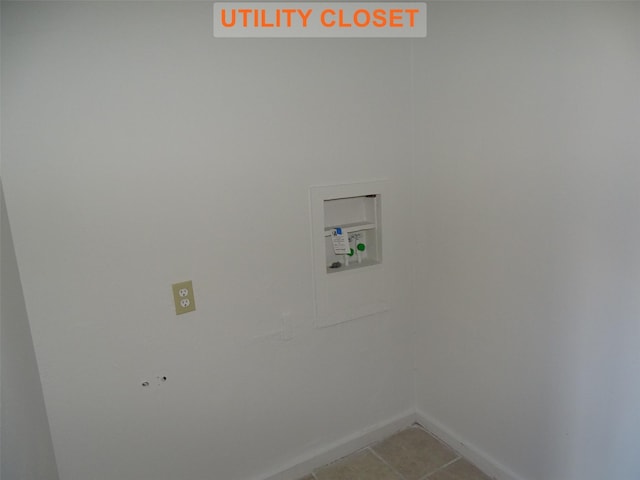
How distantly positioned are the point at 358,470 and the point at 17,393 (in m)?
1.45

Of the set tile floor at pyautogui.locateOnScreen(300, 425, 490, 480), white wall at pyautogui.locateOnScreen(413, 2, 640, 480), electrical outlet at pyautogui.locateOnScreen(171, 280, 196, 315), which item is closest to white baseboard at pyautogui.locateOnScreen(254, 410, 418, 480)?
tile floor at pyautogui.locateOnScreen(300, 425, 490, 480)

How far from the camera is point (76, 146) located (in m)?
1.31

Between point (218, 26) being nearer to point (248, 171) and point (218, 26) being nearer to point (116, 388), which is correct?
point (248, 171)

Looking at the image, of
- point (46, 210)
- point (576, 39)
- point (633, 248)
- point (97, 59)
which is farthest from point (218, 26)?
point (633, 248)

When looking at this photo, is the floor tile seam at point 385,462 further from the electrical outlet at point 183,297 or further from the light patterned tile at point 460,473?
the electrical outlet at point 183,297

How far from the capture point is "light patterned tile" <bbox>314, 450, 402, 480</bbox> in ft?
6.31

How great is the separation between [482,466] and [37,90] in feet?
7.42

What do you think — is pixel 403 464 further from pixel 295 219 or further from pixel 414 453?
pixel 295 219

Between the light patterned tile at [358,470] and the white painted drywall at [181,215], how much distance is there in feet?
0.50

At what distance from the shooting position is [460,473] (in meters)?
1.92

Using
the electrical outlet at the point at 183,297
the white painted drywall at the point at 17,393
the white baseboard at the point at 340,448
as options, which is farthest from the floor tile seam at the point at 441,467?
the white painted drywall at the point at 17,393

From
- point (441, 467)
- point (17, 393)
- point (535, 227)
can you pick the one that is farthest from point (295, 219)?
point (441, 467)

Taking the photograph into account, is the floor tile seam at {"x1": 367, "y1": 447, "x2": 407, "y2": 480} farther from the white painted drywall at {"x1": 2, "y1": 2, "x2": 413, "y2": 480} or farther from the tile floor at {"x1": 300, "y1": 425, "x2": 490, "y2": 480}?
the white painted drywall at {"x1": 2, "y1": 2, "x2": 413, "y2": 480}

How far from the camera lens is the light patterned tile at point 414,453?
196 cm
